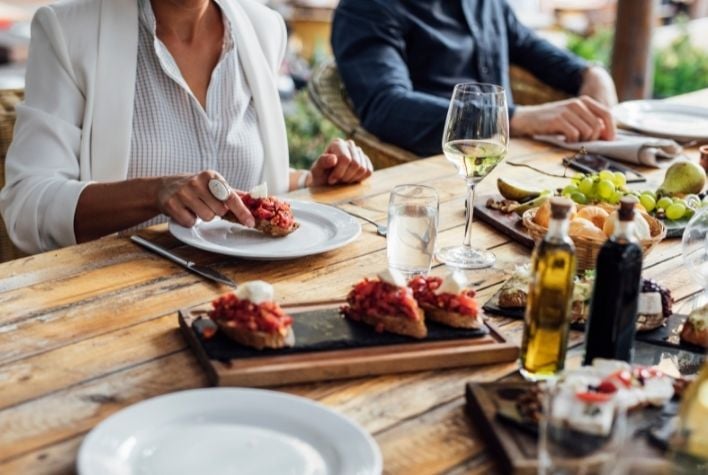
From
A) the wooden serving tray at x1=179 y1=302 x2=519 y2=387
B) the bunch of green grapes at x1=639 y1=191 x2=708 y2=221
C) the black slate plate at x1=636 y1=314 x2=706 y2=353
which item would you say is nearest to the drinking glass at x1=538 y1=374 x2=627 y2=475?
the wooden serving tray at x1=179 y1=302 x2=519 y2=387

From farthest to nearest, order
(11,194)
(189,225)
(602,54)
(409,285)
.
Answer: (602,54)
(11,194)
(189,225)
(409,285)

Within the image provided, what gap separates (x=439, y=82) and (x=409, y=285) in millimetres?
1766

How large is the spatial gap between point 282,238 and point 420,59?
1.46m

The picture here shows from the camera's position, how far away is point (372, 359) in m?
1.22

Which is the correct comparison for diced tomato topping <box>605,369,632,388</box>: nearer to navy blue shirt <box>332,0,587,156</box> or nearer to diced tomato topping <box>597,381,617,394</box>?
diced tomato topping <box>597,381,617,394</box>

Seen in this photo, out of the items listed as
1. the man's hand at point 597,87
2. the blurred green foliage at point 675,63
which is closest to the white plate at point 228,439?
the man's hand at point 597,87

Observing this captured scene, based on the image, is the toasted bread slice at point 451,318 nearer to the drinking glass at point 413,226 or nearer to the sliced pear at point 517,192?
the drinking glass at point 413,226

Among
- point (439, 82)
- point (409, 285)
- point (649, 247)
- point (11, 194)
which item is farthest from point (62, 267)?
point (439, 82)

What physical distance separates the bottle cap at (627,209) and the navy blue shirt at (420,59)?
1.57m

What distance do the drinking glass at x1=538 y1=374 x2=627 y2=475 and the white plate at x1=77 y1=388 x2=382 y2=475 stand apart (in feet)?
0.65

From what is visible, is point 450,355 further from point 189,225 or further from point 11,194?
point 11,194

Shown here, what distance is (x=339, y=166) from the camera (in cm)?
204

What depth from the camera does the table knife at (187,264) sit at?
1502 millimetres

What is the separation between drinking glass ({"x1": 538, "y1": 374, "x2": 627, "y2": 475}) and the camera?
0.84 m
